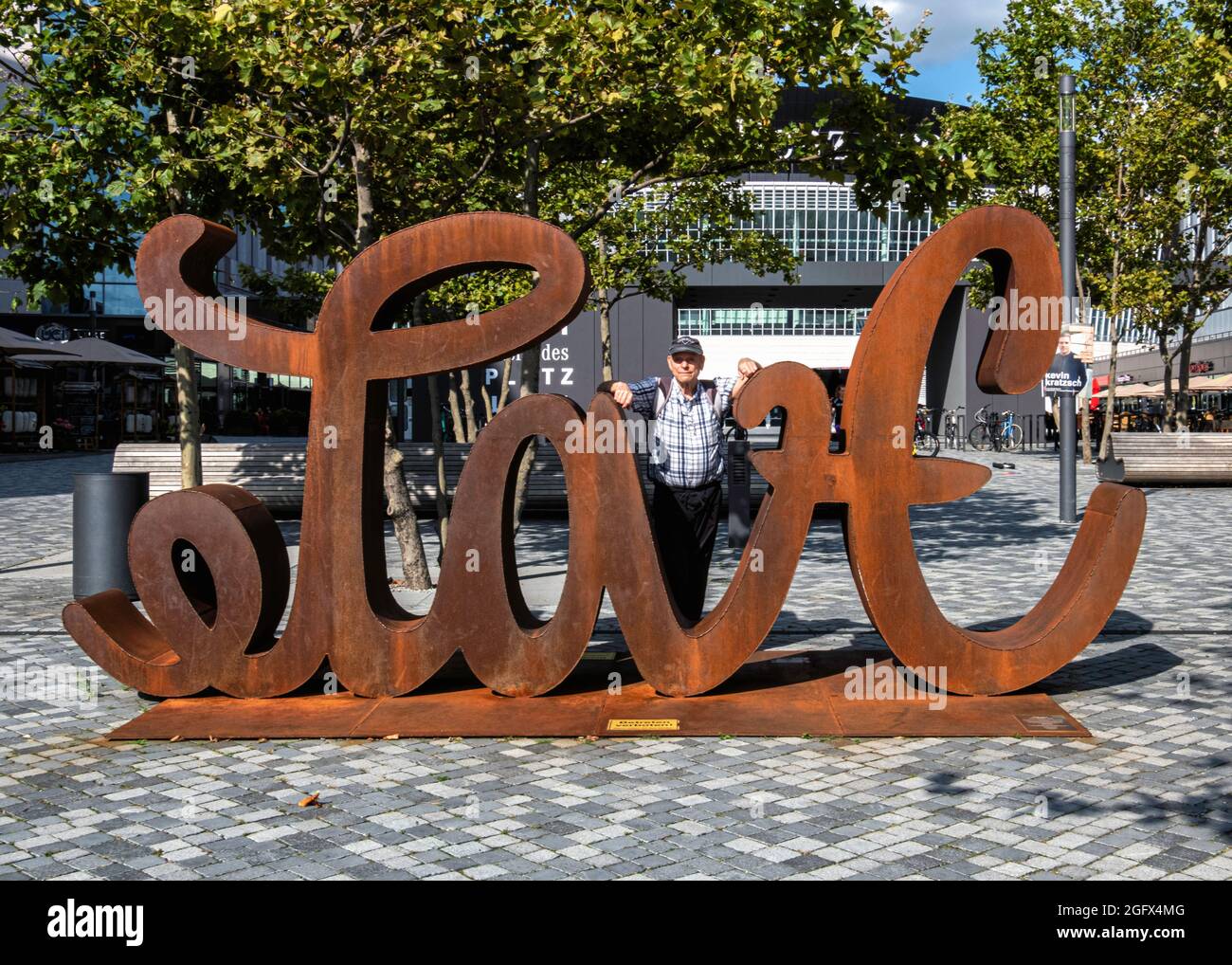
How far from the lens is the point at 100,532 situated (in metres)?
10.7

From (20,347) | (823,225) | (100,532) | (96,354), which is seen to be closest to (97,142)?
(100,532)

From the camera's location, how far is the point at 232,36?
10211mm

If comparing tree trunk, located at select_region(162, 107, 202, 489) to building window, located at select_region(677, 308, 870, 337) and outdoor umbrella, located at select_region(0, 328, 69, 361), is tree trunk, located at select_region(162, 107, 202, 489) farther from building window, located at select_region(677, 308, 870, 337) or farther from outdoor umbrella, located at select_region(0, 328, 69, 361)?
building window, located at select_region(677, 308, 870, 337)

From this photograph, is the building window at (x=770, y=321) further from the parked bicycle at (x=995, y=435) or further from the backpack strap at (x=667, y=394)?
the backpack strap at (x=667, y=394)

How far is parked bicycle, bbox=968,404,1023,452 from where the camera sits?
39094 millimetres

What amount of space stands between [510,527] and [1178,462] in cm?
1890

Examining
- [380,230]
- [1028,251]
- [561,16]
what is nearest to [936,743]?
[1028,251]

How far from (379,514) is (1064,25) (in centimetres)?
2439

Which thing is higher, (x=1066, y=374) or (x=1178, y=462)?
(x=1066, y=374)

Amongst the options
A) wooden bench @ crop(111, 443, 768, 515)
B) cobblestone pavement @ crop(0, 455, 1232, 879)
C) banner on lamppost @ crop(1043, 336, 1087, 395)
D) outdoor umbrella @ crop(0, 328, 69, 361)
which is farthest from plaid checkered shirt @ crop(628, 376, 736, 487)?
outdoor umbrella @ crop(0, 328, 69, 361)

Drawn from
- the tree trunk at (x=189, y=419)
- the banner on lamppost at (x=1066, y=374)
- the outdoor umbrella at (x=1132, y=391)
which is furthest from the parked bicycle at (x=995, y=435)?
the tree trunk at (x=189, y=419)

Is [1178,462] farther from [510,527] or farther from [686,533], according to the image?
[510,527]

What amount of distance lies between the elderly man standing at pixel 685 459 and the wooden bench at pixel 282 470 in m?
10.1

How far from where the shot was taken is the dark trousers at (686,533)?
7.62 meters
